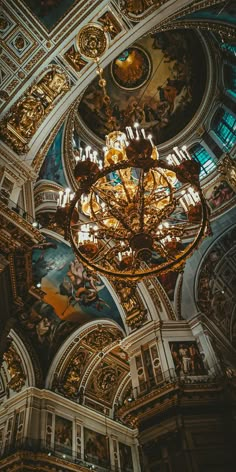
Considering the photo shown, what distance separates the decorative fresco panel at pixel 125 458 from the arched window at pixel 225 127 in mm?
13576

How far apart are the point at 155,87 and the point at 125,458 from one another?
15.9m

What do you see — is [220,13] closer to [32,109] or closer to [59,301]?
[32,109]

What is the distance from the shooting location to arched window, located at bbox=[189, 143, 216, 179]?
13.7 meters

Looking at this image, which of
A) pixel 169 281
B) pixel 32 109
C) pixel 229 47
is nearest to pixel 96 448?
pixel 169 281

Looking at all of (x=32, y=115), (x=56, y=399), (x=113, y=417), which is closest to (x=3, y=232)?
(x=32, y=115)

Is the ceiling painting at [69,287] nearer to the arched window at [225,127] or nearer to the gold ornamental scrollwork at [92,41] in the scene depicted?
the gold ornamental scrollwork at [92,41]

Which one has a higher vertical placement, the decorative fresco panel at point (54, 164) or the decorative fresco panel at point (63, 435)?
the decorative fresco panel at point (54, 164)

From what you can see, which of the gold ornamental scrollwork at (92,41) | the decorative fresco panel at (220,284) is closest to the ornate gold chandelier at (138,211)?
the gold ornamental scrollwork at (92,41)

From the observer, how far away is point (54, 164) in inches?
453

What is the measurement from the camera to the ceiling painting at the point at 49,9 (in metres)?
7.50

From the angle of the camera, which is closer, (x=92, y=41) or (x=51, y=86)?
(x=92, y=41)

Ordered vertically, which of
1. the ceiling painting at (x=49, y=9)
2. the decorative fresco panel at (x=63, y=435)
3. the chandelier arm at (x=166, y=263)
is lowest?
the chandelier arm at (x=166, y=263)

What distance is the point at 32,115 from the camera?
8523mm

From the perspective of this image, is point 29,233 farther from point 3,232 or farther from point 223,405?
point 223,405
